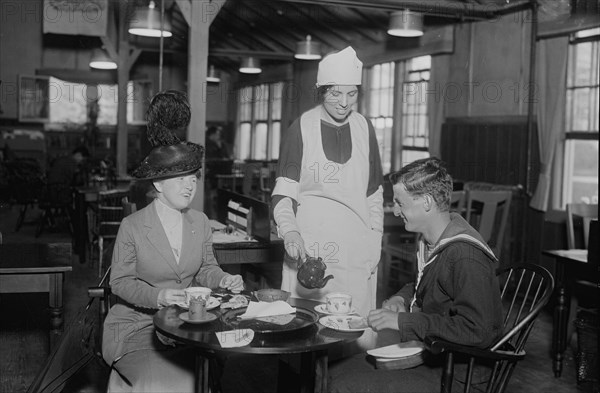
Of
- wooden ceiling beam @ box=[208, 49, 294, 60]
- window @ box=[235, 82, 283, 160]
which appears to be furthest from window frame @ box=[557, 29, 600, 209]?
window @ box=[235, 82, 283, 160]

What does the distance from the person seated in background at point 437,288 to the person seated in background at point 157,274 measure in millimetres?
652

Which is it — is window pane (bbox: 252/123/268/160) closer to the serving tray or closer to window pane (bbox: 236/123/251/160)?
window pane (bbox: 236/123/251/160)

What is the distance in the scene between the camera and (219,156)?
1248cm

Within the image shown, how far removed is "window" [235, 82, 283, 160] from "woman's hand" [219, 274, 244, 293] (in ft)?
40.5

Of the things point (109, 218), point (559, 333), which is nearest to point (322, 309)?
point (559, 333)

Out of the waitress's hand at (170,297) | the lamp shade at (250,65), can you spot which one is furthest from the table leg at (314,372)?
the lamp shade at (250,65)

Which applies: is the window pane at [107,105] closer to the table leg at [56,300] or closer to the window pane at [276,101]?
the window pane at [276,101]

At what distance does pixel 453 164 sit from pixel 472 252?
22.1 ft

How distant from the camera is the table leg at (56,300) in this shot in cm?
390

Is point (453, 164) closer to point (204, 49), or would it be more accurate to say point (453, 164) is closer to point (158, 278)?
point (204, 49)

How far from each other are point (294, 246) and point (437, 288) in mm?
715

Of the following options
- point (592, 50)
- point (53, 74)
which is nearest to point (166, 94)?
point (592, 50)

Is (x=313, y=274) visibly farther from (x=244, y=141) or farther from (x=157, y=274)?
(x=244, y=141)

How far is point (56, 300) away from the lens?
393 centimetres
